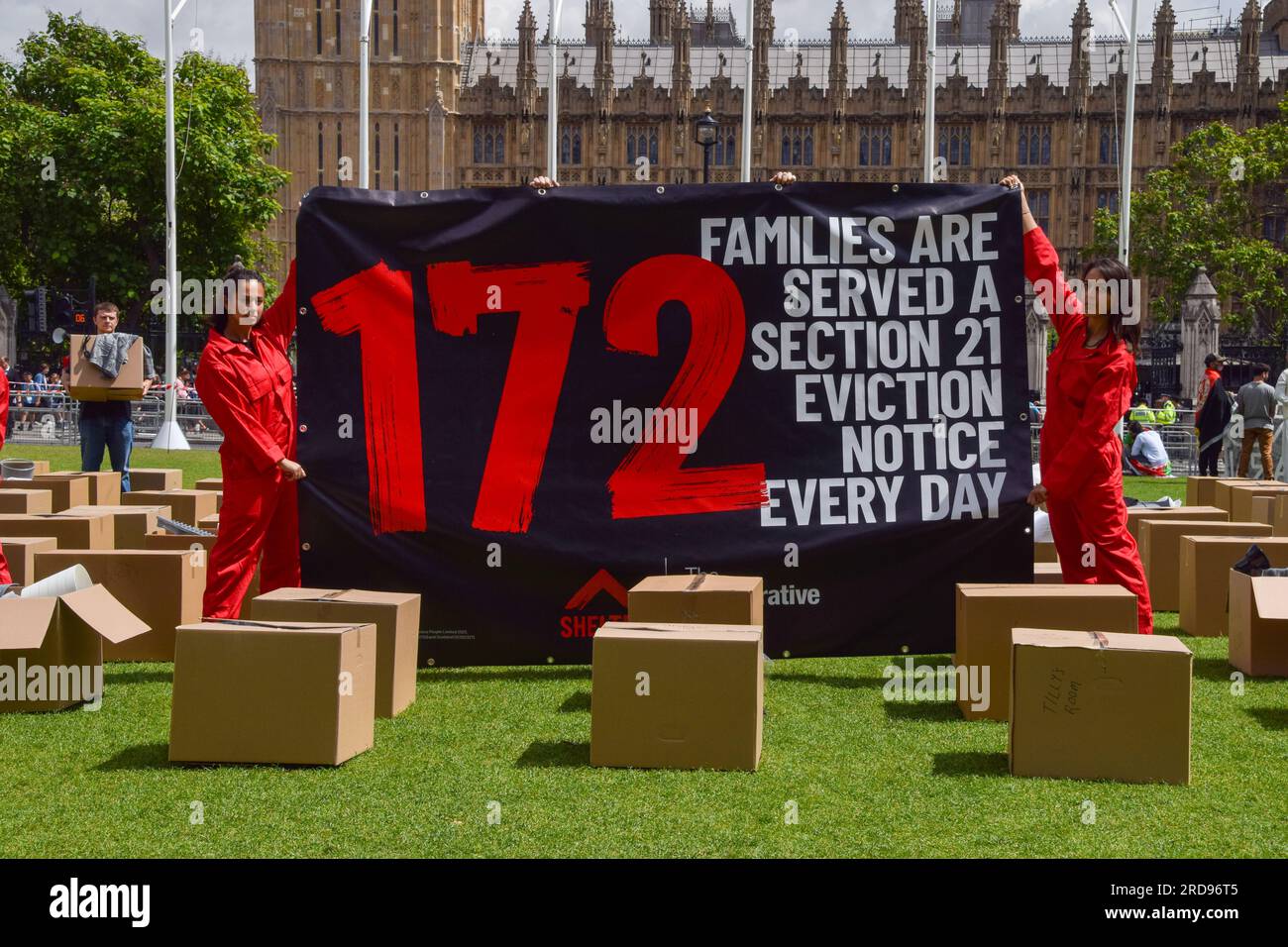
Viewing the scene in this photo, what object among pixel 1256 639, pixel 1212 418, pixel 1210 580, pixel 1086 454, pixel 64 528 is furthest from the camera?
pixel 1212 418

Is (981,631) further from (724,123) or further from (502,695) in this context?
(724,123)

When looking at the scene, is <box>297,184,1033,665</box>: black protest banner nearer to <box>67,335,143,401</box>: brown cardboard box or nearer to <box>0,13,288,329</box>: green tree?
<box>67,335,143,401</box>: brown cardboard box

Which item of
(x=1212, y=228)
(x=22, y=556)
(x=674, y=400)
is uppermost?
(x=1212, y=228)

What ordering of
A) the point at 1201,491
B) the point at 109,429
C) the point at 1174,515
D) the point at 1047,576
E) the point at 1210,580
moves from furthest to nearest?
the point at 109,429 → the point at 1201,491 → the point at 1174,515 → the point at 1210,580 → the point at 1047,576

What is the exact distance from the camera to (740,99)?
70.6 m

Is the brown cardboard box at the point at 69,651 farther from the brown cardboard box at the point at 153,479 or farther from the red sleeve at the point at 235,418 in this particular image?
the brown cardboard box at the point at 153,479

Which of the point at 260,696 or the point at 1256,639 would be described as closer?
the point at 260,696

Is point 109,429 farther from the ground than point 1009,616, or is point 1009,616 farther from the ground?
point 109,429

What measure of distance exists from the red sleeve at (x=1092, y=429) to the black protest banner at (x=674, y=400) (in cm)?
47

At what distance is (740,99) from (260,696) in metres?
67.9

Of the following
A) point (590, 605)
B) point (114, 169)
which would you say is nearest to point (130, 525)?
point (590, 605)

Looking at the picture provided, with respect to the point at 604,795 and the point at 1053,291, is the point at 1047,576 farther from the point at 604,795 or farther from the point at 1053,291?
the point at 604,795

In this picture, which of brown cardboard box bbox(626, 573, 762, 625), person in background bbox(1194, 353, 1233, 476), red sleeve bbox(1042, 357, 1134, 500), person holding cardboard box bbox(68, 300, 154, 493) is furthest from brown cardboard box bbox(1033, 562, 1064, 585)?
person in background bbox(1194, 353, 1233, 476)

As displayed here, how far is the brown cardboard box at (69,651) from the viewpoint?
20.2 feet
